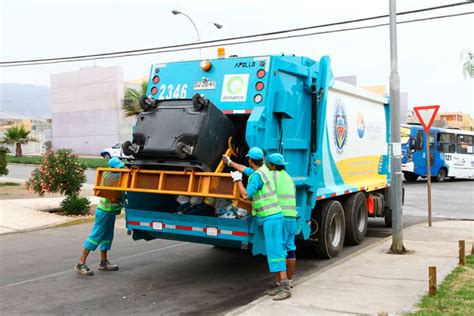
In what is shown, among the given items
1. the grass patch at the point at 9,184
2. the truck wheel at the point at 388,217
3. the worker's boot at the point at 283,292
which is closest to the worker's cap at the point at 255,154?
the worker's boot at the point at 283,292

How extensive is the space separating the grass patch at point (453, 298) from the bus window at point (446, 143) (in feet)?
73.1

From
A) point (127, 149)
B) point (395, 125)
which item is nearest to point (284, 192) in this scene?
point (127, 149)

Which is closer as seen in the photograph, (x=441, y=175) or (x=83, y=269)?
(x=83, y=269)

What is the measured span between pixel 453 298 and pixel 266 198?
91.0 inches

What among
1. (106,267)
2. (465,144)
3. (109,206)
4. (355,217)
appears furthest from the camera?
(465,144)

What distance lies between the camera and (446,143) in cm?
2852

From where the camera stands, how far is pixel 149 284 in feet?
23.6

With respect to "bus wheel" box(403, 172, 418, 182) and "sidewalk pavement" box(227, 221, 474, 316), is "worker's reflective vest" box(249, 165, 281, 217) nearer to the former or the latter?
"sidewalk pavement" box(227, 221, 474, 316)

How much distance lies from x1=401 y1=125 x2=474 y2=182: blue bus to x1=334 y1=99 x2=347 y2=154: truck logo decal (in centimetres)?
1816

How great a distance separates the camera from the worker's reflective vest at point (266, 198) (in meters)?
6.26

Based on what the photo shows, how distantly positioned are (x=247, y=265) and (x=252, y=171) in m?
2.53

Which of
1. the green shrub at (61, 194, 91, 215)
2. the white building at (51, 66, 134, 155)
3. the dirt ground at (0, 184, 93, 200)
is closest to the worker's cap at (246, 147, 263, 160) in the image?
the green shrub at (61, 194, 91, 215)

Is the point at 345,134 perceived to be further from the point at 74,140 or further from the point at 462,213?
the point at 74,140

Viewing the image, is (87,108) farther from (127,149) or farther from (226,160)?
(226,160)
